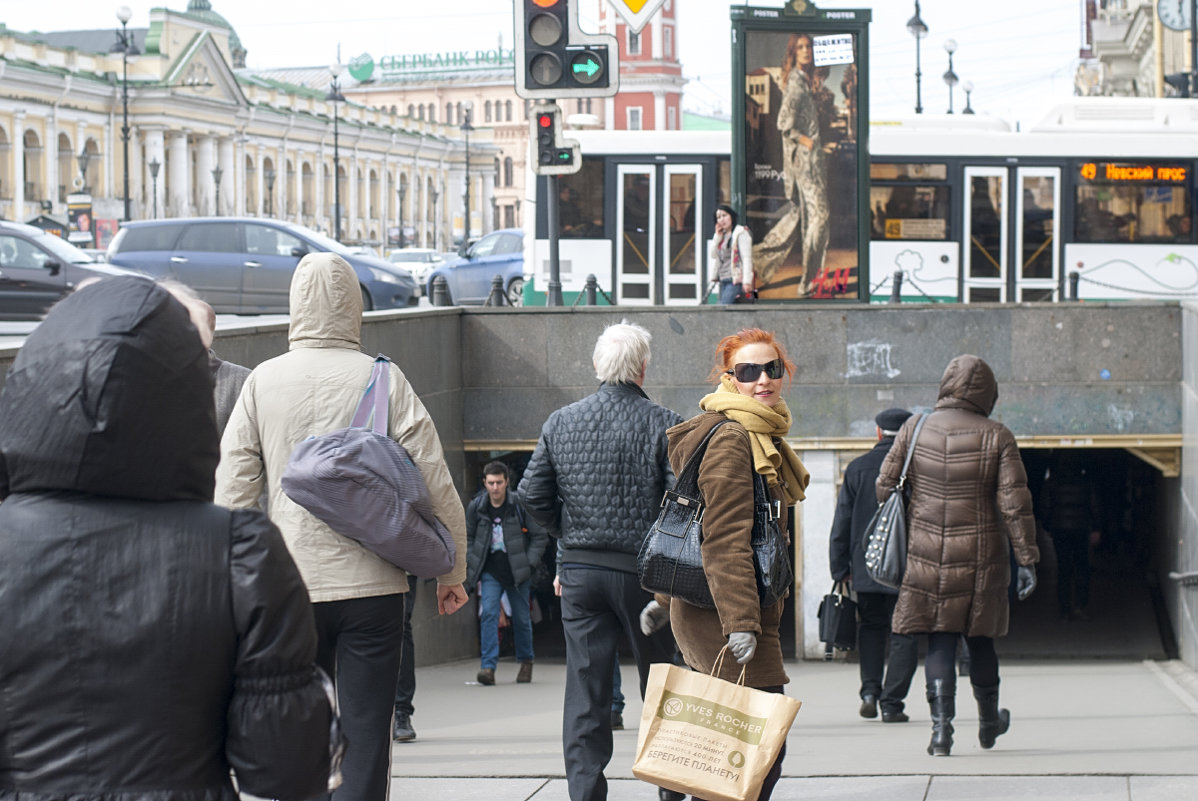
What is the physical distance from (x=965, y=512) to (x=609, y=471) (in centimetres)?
175

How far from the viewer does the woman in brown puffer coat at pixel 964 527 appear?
6.53 metres

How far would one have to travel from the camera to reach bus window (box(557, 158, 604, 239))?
21.3 m

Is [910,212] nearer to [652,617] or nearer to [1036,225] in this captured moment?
[1036,225]

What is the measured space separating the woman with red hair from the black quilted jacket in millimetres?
610

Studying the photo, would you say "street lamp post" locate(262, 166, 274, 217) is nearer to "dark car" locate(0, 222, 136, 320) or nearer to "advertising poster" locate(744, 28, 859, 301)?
"dark car" locate(0, 222, 136, 320)

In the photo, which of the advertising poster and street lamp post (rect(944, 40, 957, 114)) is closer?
the advertising poster

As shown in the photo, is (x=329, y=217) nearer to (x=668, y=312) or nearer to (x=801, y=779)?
(x=668, y=312)

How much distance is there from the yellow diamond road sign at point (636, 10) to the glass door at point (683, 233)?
9097 mm

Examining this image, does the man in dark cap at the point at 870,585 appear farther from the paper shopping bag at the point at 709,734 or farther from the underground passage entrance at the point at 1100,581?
the underground passage entrance at the point at 1100,581

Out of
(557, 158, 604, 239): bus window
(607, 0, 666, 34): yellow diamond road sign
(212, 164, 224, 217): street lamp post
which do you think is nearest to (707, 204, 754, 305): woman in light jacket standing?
(607, 0, 666, 34): yellow diamond road sign

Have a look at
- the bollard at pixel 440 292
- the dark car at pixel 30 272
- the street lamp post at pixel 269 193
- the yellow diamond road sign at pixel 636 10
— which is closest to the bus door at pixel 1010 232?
the bollard at pixel 440 292

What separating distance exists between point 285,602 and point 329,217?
104 m

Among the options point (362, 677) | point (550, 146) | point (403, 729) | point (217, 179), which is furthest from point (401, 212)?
point (362, 677)

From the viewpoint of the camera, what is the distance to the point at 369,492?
429cm
